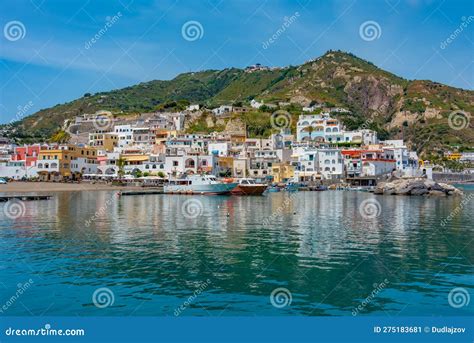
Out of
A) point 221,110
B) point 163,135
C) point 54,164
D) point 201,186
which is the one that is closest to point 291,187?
point 201,186

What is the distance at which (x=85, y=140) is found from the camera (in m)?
112

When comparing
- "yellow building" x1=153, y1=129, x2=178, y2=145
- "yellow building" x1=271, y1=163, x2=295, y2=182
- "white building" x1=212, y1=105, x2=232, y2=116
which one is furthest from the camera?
"white building" x1=212, y1=105, x2=232, y2=116

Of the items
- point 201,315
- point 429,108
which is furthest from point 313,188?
point 429,108

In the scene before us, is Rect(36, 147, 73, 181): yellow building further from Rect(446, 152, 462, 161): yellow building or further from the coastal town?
Rect(446, 152, 462, 161): yellow building

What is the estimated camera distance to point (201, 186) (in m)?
63.8

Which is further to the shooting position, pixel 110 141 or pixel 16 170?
pixel 110 141

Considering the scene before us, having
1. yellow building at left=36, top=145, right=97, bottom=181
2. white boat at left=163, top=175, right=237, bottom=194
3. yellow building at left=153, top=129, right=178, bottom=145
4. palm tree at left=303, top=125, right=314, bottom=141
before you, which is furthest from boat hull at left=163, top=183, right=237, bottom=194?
palm tree at left=303, top=125, right=314, bottom=141

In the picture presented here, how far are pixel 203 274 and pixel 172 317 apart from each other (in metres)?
4.03

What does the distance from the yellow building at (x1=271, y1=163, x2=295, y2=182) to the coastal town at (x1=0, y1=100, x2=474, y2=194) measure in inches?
7.4

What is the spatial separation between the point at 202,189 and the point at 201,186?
47cm

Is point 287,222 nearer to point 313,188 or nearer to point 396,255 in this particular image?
point 396,255

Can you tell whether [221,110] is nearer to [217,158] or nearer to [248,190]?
[217,158]

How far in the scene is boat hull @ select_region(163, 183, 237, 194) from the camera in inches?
2427

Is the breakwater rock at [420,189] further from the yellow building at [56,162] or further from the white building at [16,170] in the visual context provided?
the white building at [16,170]
